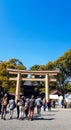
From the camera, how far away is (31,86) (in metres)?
73.2

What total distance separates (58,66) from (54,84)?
12.4ft

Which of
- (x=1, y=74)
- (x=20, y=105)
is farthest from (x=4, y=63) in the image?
(x=20, y=105)

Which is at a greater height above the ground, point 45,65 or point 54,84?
point 45,65

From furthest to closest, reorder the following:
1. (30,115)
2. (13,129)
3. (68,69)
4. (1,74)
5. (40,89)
→ (40,89) → (1,74) → (68,69) → (30,115) → (13,129)

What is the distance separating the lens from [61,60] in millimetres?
56750

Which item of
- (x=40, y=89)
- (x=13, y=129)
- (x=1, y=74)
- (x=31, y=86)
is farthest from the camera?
(x=31, y=86)

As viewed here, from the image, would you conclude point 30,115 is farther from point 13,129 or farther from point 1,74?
point 1,74

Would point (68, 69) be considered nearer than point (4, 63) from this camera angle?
Yes

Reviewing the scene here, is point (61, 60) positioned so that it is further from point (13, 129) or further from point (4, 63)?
point (13, 129)

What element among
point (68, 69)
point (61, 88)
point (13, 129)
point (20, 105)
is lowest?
point (13, 129)

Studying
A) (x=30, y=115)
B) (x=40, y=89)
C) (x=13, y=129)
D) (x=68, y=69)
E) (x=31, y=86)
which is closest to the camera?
(x=13, y=129)

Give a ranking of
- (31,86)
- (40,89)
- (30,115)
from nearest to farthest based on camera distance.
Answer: (30,115), (40,89), (31,86)

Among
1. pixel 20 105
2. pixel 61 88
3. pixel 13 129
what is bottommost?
pixel 13 129

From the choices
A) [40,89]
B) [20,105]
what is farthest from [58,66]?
[20,105]
